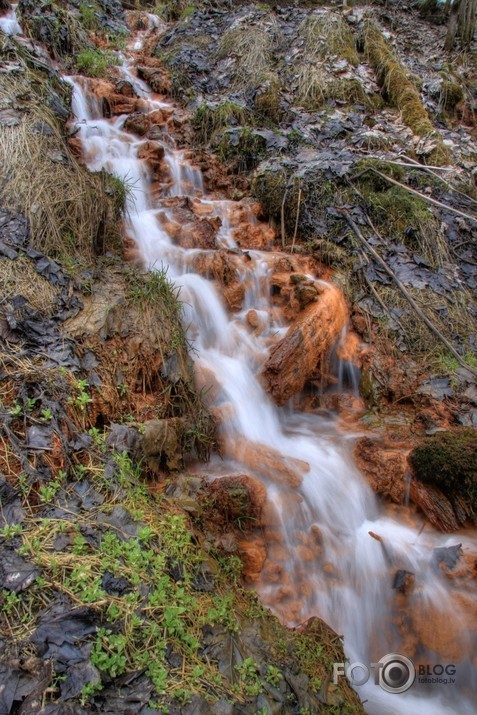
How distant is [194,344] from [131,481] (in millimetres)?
2148

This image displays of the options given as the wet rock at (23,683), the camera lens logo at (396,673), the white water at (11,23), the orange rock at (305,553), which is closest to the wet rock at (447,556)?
the camera lens logo at (396,673)

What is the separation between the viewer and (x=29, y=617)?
1.69m

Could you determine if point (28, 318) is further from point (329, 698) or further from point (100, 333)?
point (329, 698)

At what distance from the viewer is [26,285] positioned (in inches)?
127

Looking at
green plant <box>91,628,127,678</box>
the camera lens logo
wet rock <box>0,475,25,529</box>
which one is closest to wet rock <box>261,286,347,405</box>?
the camera lens logo

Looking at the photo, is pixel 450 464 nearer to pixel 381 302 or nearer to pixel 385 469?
pixel 385 469

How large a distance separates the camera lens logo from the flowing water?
0.04 meters

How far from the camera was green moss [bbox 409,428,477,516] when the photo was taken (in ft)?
11.3

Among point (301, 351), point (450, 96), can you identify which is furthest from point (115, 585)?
point (450, 96)

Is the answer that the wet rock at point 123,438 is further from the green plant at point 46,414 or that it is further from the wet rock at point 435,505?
the wet rock at point 435,505

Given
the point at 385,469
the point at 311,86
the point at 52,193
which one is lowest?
the point at 385,469

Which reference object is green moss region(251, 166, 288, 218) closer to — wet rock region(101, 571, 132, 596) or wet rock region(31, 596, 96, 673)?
wet rock region(101, 571, 132, 596)

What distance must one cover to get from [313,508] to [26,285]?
298 centimetres

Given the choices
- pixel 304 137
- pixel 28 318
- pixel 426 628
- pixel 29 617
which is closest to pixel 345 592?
pixel 426 628
